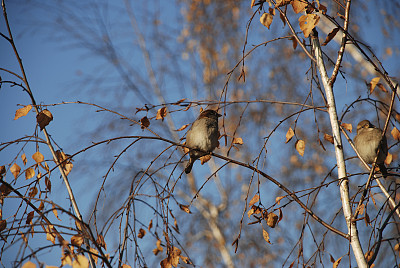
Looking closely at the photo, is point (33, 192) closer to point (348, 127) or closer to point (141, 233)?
point (141, 233)

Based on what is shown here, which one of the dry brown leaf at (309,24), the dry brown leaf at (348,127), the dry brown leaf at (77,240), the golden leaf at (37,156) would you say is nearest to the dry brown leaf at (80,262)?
the dry brown leaf at (77,240)

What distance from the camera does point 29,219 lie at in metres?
1.90

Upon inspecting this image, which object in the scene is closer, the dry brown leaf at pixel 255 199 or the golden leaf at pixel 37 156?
the dry brown leaf at pixel 255 199

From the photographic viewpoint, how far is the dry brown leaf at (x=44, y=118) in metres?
1.93

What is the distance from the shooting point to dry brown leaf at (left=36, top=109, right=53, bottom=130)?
1.93 m

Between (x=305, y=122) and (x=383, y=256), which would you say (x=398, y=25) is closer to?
(x=305, y=122)

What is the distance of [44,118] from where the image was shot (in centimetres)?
194

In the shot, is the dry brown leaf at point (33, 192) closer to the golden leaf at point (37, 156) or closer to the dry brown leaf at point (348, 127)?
the golden leaf at point (37, 156)

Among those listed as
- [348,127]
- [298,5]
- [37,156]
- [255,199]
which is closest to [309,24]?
[298,5]

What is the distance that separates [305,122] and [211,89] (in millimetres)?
1887

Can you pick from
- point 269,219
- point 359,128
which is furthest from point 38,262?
point 359,128

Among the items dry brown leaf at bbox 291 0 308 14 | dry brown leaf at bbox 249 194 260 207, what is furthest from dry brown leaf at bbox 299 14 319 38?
dry brown leaf at bbox 249 194 260 207

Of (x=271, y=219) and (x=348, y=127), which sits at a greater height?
(x=348, y=127)

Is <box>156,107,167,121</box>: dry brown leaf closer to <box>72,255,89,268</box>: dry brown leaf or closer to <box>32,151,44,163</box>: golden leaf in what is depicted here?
<box>32,151,44,163</box>: golden leaf
